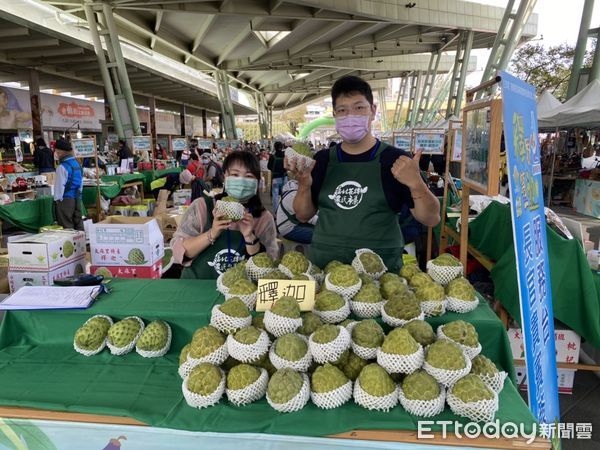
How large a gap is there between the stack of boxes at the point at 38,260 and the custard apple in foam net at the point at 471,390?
2.51 metres

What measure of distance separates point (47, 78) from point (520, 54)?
2563 cm

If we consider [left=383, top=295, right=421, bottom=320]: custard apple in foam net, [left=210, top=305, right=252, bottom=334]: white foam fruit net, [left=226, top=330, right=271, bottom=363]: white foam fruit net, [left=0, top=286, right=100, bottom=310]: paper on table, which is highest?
[left=383, top=295, right=421, bottom=320]: custard apple in foam net

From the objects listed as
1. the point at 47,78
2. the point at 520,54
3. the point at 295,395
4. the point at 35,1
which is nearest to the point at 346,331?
the point at 295,395

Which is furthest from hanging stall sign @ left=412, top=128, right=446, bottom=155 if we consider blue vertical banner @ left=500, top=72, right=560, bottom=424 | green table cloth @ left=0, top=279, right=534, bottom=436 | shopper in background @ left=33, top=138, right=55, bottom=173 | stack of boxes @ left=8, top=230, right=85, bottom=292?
shopper in background @ left=33, top=138, right=55, bottom=173

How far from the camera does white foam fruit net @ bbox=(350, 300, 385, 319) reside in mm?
1876

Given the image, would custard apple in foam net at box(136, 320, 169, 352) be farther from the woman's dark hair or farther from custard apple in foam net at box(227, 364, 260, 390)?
the woman's dark hair

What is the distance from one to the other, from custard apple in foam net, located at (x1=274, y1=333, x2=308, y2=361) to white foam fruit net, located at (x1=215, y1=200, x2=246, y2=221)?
842 millimetres

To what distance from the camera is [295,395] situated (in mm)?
1544

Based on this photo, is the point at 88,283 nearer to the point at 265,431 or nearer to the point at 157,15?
the point at 265,431

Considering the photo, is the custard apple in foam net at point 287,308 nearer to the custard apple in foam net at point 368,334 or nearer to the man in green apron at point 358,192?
the custard apple in foam net at point 368,334

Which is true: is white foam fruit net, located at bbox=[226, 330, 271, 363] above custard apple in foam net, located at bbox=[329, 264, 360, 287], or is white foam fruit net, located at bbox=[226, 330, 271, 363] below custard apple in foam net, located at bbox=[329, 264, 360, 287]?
below

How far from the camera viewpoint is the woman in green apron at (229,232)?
2441 millimetres

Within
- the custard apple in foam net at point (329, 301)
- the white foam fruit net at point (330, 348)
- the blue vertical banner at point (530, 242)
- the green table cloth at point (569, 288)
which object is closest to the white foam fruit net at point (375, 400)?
the white foam fruit net at point (330, 348)

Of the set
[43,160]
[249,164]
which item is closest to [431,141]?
[249,164]
